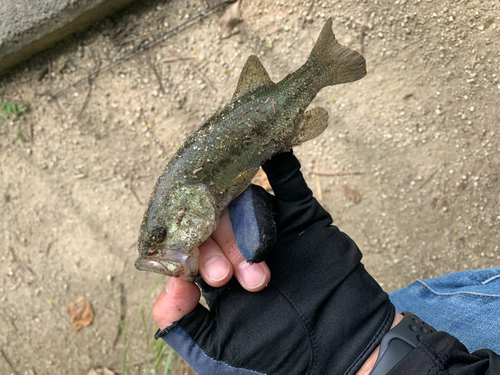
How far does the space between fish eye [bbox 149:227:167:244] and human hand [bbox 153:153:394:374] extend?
0.32 m

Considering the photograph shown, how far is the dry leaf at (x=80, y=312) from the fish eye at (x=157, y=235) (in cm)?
277

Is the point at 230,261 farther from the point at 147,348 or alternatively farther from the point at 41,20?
the point at 41,20

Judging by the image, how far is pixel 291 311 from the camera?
7.59 feet

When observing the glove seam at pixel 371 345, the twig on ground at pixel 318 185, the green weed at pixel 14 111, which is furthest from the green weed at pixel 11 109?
the glove seam at pixel 371 345

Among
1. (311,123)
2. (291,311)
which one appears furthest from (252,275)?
(311,123)

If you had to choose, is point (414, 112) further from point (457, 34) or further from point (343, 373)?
point (343, 373)

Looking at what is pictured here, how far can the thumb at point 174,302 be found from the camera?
2256 millimetres

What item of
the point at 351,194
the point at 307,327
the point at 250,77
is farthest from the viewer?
the point at 351,194

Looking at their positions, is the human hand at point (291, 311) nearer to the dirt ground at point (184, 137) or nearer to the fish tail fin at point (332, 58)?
the fish tail fin at point (332, 58)

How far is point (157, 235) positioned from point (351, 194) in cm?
240

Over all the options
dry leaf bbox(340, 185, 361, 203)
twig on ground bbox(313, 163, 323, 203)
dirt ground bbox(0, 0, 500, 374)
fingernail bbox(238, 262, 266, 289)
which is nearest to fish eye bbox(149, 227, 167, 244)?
fingernail bbox(238, 262, 266, 289)

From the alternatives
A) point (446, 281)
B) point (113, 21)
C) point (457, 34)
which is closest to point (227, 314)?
point (446, 281)

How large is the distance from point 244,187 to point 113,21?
10.3ft

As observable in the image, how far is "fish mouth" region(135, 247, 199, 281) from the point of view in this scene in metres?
2.16
